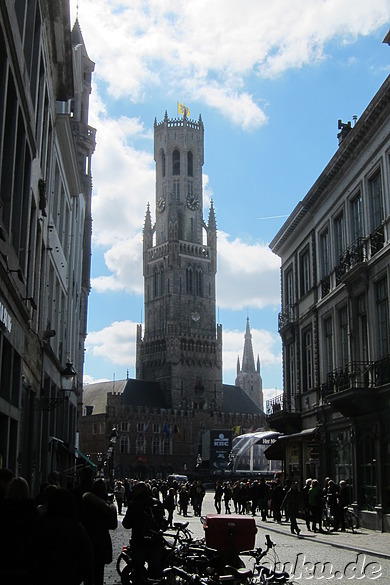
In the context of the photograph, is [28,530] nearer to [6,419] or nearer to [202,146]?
[6,419]

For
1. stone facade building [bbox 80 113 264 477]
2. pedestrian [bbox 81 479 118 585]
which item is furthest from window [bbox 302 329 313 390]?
stone facade building [bbox 80 113 264 477]

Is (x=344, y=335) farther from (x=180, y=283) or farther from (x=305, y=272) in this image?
(x=180, y=283)

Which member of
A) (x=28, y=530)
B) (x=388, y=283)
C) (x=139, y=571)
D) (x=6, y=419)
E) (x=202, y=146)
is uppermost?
(x=202, y=146)

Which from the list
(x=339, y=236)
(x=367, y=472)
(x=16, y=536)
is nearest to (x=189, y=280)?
(x=339, y=236)

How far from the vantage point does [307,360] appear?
109ft

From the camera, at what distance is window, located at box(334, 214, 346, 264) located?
28620 millimetres

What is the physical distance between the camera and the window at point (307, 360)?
32625mm

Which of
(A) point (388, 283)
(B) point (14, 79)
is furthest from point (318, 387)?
(B) point (14, 79)

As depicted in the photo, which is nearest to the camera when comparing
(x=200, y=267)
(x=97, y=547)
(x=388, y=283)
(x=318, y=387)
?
(x=97, y=547)

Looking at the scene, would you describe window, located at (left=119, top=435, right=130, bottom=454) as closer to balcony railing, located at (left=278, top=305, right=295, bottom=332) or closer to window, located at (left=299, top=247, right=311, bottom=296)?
balcony railing, located at (left=278, top=305, right=295, bottom=332)

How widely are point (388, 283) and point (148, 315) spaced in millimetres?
110706

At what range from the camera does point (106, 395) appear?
124 metres

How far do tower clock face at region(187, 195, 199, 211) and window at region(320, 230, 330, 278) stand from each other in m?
106

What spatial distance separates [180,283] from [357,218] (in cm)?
10267
